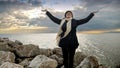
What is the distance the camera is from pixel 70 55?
13547mm

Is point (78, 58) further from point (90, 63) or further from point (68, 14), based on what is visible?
point (68, 14)

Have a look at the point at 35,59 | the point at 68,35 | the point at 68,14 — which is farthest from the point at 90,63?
the point at 68,14

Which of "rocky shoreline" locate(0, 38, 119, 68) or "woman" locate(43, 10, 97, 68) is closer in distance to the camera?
"woman" locate(43, 10, 97, 68)

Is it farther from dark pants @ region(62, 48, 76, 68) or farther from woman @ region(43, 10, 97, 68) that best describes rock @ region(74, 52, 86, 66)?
woman @ region(43, 10, 97, 68)

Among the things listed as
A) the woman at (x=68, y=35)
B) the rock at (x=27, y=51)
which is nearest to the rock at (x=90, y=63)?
the woman at (x=68, y=35)

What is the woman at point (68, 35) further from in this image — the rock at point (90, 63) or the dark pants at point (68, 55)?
the rock at point (90, 63)

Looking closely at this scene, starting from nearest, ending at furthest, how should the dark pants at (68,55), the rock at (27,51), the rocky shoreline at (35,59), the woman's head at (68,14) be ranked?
the woman's head at (68,14) < the dark pants at (68,55) < the rocky shoreline at (35,59) < the rock at (27,51)

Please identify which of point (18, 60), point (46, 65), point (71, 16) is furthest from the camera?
point (18, 60)

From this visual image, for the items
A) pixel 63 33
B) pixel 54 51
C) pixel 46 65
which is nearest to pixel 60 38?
pixel 63 33

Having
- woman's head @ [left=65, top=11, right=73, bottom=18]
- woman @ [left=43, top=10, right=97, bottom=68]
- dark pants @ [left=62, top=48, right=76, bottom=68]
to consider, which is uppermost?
woman's head @ [left=65, top=11, right=73, bottom=18]

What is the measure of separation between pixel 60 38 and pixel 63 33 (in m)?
0.27

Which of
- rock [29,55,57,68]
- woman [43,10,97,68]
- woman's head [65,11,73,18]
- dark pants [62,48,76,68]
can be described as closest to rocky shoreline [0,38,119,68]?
rock [29,55,57,68]

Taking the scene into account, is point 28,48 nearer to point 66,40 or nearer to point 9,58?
point 9,58

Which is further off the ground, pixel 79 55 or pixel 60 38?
pixel 60 38
